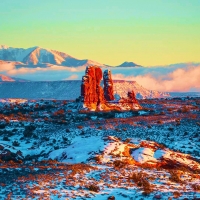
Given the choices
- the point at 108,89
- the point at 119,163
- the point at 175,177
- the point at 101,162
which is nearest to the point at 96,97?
the point at 108,89

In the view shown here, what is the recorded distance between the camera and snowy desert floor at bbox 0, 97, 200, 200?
71.4 ft

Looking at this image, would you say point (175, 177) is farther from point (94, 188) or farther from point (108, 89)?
point (108, 89)

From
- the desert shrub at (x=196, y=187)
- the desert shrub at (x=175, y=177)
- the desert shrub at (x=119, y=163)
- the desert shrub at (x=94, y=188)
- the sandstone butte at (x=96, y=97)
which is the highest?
the sandstone butte at (x=96, y=97)

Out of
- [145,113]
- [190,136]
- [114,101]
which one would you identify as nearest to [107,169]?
[190,136]

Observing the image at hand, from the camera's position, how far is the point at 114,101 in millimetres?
73750

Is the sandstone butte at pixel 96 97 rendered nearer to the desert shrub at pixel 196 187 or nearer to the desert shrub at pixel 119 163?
the desert shrub at pixel 119 163

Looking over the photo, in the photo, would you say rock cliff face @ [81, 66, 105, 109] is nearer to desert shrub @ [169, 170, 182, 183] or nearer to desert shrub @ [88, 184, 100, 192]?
desert shrub @ [169, 170, 182, 183]

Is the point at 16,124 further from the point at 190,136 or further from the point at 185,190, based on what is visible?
the point at 185,190

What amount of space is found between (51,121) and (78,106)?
46.6ft

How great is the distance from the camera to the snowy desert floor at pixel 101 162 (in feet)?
71.4

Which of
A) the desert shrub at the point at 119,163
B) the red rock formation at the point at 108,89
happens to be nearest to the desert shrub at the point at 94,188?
the desert shrub at the point at 119,163

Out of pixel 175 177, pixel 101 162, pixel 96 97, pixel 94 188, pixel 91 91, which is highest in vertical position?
pixel 91 91

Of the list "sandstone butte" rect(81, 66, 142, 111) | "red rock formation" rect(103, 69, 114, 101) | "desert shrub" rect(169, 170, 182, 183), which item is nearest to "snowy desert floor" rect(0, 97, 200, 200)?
"desert shrub" rect(169, 170, 182, 183)

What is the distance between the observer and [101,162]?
29.0 meters
